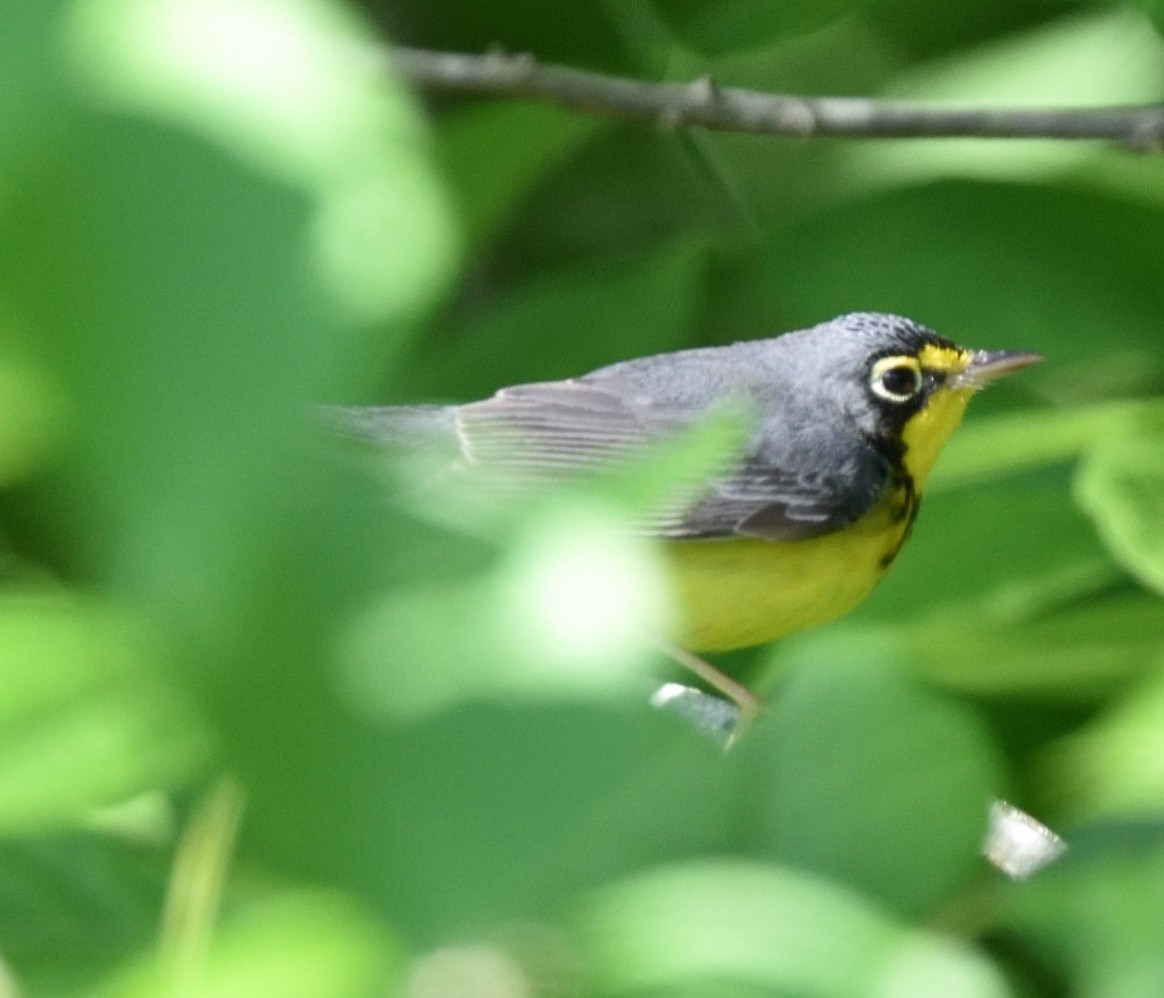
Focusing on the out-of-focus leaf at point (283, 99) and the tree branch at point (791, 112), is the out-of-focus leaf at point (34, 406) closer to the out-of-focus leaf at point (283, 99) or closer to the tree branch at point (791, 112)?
the out-of-focus leaf at point (283, 99)

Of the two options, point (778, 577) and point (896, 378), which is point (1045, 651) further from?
point (896, 378)

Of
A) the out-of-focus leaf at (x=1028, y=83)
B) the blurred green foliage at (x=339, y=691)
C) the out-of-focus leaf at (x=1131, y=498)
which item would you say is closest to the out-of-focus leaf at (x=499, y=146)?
the out-of-focus leaf at (x=1028, y=83)

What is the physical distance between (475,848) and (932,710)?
0.24m

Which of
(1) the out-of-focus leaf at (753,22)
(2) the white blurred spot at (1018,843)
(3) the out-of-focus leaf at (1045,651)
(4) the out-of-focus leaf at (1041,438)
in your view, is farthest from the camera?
(1) the out-of-focus leaf at (753,22)

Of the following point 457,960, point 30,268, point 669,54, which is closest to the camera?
point 30,268

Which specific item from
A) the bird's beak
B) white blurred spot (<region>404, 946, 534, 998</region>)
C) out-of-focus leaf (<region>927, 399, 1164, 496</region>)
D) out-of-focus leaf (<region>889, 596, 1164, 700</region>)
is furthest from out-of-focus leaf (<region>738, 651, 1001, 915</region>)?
the bird's beak

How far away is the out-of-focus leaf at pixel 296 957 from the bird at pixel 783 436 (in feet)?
3.86

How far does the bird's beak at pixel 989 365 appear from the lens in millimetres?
1624

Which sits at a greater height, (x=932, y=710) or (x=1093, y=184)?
(x=1093, y=184)

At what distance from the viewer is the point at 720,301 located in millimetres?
1921

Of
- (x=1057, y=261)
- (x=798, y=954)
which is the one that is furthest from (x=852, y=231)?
(x=798, y=954)

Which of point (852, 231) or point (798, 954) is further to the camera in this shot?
point (852, 231)

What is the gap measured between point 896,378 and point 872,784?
1478mm

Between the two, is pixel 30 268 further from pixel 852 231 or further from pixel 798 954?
pixel 852 231
